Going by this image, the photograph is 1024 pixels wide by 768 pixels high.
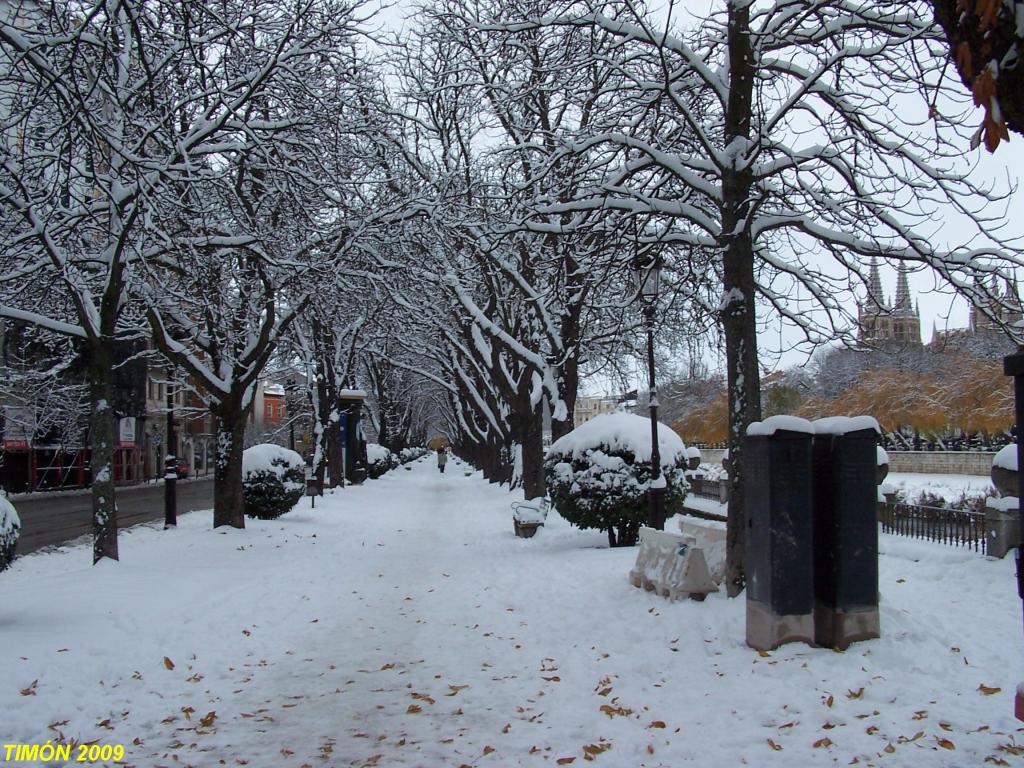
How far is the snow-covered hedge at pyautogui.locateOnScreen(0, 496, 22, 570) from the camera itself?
7725mm

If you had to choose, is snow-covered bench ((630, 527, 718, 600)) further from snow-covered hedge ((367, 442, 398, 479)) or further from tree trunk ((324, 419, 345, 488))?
snow-covered hedge ((367, 442, 398, 479))

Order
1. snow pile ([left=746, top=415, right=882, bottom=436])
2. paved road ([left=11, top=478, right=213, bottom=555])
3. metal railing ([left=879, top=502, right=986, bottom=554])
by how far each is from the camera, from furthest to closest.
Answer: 1. paved road ([left=11, top=478, right=213, bottom=555])
2. metal railing ([left=879, top=502, right=986, bottom=554])
3. snow pile ([left=746, top=415, right=882, bottom=436])

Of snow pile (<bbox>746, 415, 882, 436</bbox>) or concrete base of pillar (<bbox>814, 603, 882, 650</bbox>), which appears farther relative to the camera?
snow pile (<bbox>746, 415, 882, 436</bbox>)

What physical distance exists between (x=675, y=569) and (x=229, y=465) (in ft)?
37.1

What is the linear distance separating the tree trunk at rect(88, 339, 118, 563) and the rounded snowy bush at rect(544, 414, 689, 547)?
6.85 metres

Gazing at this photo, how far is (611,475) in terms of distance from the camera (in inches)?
555

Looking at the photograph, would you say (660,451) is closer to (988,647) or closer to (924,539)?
(924,539)

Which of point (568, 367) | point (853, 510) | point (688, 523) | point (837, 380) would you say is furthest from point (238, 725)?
point (837, 380)

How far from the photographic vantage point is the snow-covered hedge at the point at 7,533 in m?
7.73

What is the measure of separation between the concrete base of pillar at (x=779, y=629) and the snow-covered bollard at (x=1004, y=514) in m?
6.15

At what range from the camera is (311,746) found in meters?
5.35

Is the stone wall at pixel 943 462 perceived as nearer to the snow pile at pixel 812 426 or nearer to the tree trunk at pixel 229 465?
the tree trunk at pixel 229 465

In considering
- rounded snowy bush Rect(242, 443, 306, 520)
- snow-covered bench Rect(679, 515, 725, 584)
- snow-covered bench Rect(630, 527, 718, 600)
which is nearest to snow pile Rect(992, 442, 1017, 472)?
snow-covered bench Rect(679, 515, 725, 584)

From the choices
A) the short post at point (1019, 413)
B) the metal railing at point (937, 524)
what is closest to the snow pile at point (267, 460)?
the metal railing at point (937, 524)
